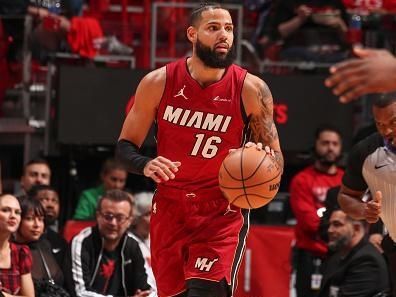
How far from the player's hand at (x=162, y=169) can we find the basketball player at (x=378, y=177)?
1.63 metres

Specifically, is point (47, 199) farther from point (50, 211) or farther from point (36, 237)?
point (36, 237)

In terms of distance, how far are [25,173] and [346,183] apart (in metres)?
3.87

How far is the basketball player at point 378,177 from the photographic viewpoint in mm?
8266

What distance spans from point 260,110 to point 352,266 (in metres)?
2.81

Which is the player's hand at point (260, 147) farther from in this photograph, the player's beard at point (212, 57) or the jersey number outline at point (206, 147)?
the player's beard at point (212, 57)

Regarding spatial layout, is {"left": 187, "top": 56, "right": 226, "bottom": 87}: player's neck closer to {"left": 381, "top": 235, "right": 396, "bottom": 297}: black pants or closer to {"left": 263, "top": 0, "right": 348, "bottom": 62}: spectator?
{"left": 381, "top": 235, "right": 396, "bottom": 297}: black pants

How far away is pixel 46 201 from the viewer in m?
10.9

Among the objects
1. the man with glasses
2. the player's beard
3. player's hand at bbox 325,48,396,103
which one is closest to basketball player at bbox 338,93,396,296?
the player's beard

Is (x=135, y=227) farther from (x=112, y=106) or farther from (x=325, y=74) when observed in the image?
(x=325, y=74)

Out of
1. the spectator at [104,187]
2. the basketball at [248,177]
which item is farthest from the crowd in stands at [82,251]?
the basketball at [248,177]

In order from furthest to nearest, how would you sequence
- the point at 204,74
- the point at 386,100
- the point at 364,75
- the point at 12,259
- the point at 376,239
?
the point at 376,239 < the point at 12,259 < the point at 386,100 < the point at 204,74 < the point at 364,75

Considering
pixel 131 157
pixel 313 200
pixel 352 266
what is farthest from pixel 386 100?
pixel 313 200

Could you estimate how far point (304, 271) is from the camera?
11.1 meters

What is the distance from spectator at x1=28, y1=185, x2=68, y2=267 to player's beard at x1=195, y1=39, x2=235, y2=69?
3230mm
